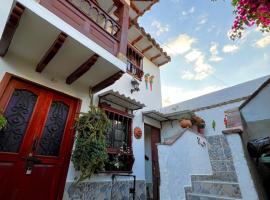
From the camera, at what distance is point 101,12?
3330 mm

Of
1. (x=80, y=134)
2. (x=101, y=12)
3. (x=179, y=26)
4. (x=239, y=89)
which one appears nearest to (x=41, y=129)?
(x=80, y=134)

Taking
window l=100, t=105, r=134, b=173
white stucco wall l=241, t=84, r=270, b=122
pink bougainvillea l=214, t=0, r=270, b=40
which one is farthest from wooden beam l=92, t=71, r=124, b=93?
white stucco wall l=241, t=84, r=270, b=122

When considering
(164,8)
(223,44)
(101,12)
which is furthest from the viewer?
(164,8)

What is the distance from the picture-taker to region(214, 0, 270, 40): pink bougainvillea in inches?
76.7

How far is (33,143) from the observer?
2.67 m

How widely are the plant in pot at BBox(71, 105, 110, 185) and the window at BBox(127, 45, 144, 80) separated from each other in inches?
110

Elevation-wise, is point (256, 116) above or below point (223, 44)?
below

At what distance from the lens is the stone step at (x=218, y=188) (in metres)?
2.57

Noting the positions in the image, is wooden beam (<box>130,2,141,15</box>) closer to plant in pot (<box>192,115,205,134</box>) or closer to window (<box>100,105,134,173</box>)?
window (<box>100,105,134,173</box>)

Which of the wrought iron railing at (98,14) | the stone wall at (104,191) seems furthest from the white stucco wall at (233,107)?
the wrought iron railing at (98,14)

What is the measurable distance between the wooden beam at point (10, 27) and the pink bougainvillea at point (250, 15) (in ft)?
9.85

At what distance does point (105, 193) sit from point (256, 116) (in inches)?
133

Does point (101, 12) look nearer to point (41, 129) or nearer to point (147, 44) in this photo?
point (41, 129)

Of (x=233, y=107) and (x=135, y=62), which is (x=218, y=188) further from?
(x=135, y=62)
